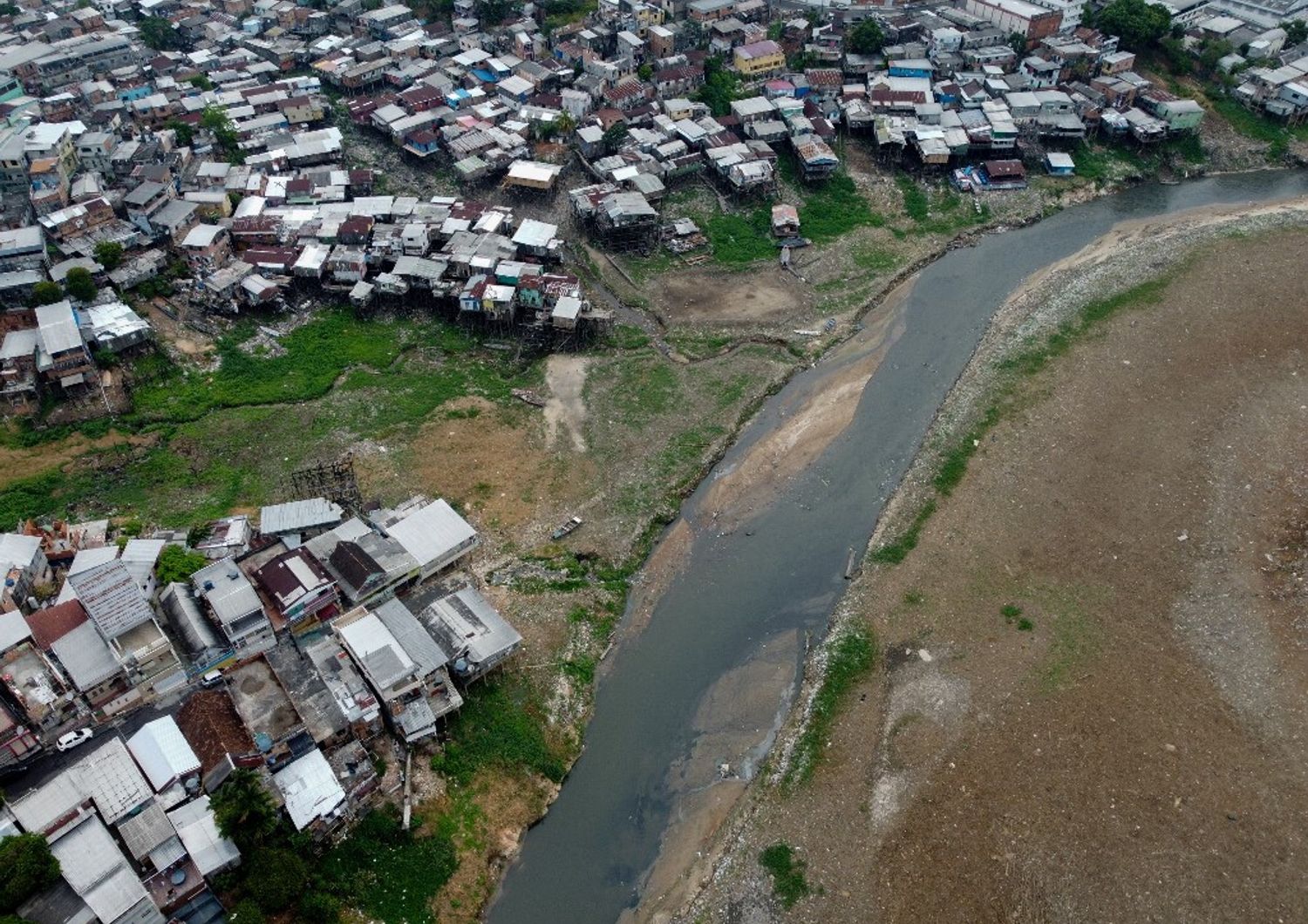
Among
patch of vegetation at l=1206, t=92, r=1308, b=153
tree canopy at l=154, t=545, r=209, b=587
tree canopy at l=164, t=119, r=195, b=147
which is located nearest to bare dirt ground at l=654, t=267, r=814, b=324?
tree canopy at l=154, t=545, r=209, b=587

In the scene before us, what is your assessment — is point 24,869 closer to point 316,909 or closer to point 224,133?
point 316,909

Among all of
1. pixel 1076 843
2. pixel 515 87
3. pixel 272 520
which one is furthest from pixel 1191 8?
pixel 272 520

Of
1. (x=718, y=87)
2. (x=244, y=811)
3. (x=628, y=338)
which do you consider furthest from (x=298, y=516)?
(x=718, y=87)

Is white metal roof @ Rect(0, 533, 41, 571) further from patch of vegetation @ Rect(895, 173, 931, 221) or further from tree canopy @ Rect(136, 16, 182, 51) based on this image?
tree canopy @ Rect(136, 16, 182, 51)

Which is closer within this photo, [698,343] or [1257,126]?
[698,343]

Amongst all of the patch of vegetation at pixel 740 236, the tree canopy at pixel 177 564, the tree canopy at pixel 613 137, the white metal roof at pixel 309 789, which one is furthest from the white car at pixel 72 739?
the tree canopy at pixel 613 137

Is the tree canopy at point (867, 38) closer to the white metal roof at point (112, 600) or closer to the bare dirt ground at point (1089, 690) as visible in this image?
the bare dirt ground at point (1089, 690)
